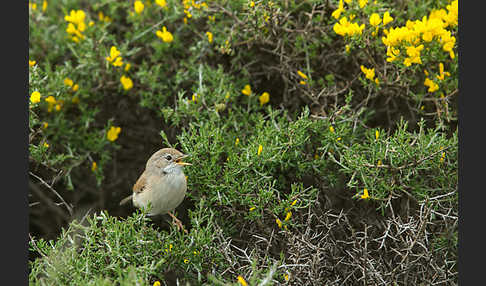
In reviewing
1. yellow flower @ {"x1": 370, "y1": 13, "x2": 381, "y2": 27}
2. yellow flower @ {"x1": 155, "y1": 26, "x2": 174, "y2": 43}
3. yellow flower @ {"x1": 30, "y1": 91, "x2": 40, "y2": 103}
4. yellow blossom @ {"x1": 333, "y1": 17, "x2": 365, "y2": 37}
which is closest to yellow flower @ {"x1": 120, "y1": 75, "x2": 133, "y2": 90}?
yellow flower @ {"x1": 155, "y1": 26, "x2": 174, "y2": 43}

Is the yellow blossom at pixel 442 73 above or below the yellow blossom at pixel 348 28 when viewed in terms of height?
below

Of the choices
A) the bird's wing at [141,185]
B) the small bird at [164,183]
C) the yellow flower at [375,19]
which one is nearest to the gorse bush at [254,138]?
the yellow flower at [375,19]

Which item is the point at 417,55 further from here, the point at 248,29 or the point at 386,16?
the point at 248,29

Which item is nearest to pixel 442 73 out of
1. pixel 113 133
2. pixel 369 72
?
pixel 369 72

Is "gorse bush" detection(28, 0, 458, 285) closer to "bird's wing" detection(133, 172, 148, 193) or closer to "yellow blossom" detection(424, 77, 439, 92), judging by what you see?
"yellow blossom" detection(424, 77, 439, 92)

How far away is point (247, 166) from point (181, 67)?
1.44m

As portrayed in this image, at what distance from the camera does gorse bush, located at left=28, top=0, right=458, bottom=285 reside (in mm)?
3045

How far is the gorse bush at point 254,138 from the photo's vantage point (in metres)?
3.04

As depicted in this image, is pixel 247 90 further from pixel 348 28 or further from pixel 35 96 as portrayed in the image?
pixel 35 96

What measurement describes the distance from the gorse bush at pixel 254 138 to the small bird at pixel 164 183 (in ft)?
0.43

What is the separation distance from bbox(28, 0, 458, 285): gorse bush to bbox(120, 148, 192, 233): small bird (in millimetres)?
131

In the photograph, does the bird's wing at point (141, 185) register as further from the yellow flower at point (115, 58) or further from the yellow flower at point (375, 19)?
the yellow flower at point (375, 19)

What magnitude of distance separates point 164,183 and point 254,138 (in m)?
0.68

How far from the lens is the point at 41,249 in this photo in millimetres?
3035
